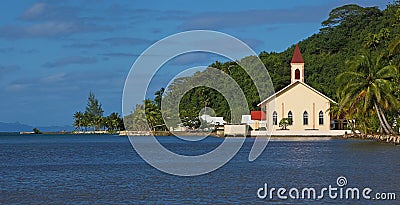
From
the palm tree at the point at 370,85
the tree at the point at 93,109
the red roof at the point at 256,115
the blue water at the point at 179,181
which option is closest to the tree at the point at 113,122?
the tree at the point at 93,109

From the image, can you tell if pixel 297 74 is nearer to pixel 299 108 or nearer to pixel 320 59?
pixel 299 108

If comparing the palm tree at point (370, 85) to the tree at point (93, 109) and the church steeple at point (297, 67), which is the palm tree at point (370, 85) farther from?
the tree at point (93, 109)

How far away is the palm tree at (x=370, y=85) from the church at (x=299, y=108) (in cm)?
2115

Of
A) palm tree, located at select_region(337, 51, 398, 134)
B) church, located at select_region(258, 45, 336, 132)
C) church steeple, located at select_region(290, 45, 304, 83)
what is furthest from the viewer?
church steeple, located at select_region(290, 45, 304, 83)

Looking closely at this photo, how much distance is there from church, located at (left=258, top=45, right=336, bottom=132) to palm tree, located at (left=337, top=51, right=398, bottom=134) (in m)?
21.2

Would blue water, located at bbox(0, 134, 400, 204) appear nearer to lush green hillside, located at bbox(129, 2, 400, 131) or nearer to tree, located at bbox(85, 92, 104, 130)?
lush green hillside, located at bbox(129, 2, 400, 131)

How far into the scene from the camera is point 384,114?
59.2 metres

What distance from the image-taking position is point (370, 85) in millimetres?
53312

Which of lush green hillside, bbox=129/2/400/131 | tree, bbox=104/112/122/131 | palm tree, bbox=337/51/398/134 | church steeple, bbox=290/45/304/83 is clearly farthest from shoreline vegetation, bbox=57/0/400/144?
tree, bbox=104/112/122/131

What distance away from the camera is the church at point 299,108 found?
77250 millimetres

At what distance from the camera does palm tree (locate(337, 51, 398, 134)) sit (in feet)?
173

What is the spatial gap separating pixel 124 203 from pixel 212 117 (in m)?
81.0

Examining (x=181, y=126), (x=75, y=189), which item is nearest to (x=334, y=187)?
(x=75, y=189)

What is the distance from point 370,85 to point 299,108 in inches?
967
